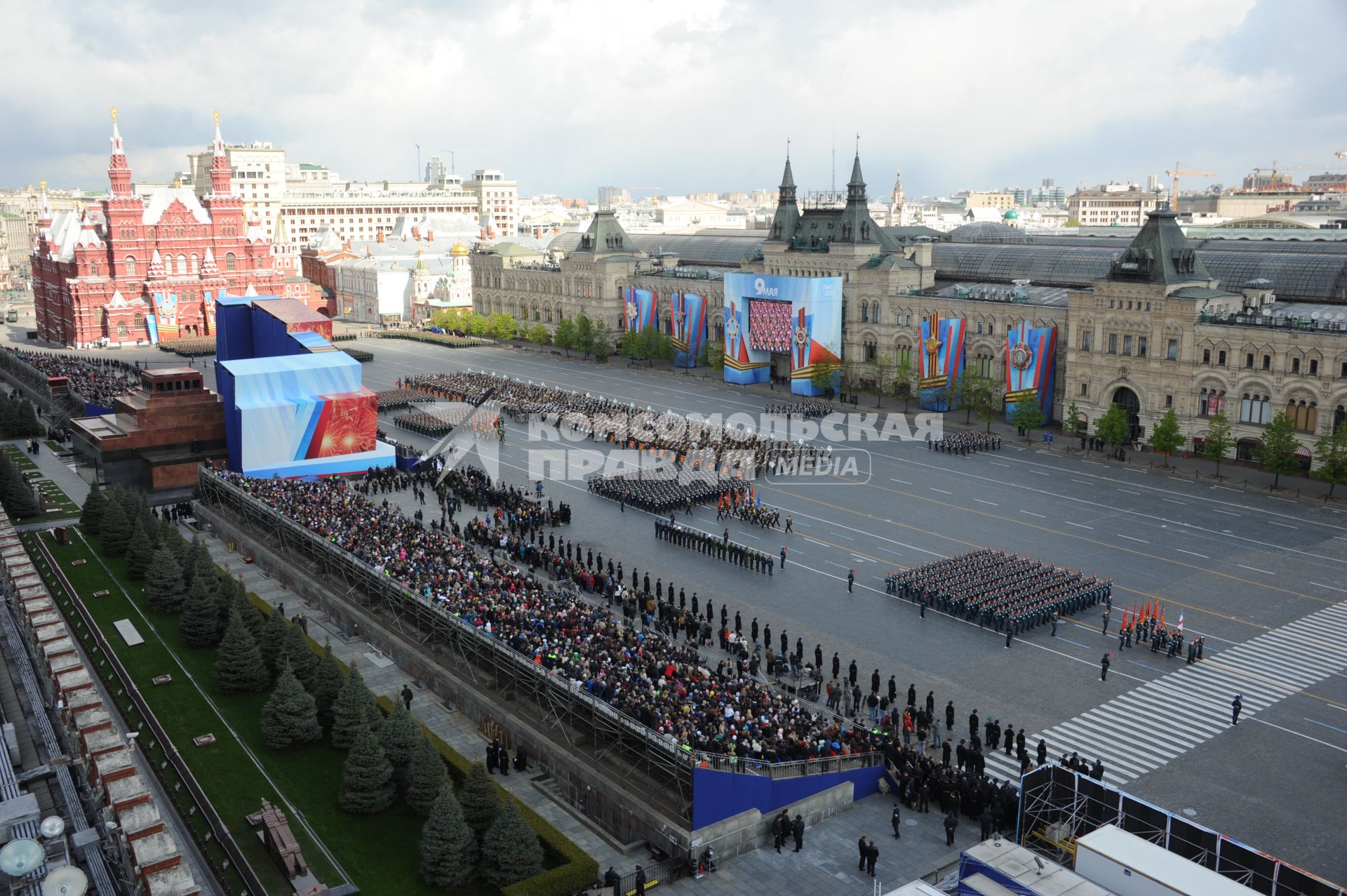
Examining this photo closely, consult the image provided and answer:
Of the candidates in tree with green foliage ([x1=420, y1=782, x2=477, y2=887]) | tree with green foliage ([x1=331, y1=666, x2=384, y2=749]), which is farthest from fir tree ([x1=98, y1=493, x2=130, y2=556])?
tree with green foliage ([x1=420, y1=782, x2=477, y2=887])

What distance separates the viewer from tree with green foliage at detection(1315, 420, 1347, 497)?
154 ft

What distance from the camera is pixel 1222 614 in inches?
1380

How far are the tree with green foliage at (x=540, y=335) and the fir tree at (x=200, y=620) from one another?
6977cm

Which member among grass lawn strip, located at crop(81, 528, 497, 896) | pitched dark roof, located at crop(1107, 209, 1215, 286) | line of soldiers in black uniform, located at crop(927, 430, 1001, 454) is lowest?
grass lawn strip, located at crop(81, 528, 497, 896)

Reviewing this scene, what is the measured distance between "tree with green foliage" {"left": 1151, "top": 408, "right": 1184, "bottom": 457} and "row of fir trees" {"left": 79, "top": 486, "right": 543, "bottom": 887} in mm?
42032

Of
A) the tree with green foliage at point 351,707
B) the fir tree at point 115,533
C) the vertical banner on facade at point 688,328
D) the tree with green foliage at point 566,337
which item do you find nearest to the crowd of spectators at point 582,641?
the tree with green foliage at point 351,707

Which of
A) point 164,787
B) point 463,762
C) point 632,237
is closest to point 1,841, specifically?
point 164,787

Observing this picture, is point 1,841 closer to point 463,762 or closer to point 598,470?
point 463,762

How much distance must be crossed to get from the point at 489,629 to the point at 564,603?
287cm

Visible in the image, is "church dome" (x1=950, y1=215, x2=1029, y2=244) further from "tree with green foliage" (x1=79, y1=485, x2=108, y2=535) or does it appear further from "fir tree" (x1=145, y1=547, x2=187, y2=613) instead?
"fir tree" (x1=145, y1=547, x2=187, y2=613)

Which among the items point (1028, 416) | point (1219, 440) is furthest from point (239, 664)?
point (1028, 416)

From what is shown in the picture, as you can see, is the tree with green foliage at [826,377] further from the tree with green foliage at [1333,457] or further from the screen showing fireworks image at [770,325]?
the tree with green foliage at [1333,457]

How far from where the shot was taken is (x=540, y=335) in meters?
101

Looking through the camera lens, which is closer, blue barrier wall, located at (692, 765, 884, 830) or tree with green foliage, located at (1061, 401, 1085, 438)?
blue barrier wall, located at (692, 765, 884, 830)
